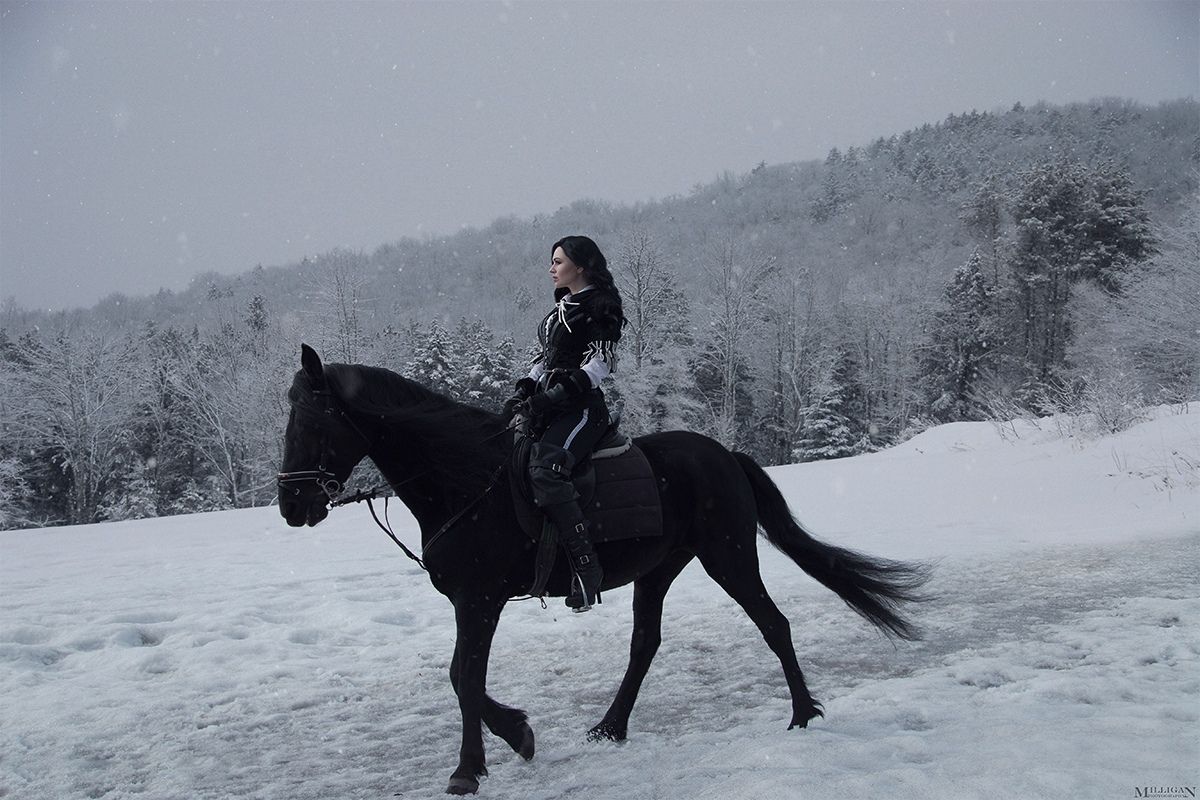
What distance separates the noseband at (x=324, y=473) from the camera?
13.2 ft

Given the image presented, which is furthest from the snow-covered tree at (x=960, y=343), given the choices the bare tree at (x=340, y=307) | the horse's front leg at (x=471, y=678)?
the horse's front leg at (x=471, y=678)

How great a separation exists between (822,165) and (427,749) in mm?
157425

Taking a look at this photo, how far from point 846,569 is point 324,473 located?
3352 mm

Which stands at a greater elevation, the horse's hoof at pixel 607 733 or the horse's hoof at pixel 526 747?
the horse's hoof at pixel 526 747

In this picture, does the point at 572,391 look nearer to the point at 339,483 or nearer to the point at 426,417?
the point at 426,417

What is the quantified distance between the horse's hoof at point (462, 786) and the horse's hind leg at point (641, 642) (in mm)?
918

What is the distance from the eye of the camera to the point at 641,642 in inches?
198

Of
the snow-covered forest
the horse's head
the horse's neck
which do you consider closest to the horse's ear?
the horse's head

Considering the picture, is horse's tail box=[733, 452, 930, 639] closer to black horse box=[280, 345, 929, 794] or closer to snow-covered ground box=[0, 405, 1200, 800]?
black horse box=[280, 345, 929, 794]

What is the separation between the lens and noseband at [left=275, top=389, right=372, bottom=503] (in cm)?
402

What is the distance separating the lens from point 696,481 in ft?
16.6

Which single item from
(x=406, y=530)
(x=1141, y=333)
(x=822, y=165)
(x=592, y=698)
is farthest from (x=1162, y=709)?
(x=822, y=165)

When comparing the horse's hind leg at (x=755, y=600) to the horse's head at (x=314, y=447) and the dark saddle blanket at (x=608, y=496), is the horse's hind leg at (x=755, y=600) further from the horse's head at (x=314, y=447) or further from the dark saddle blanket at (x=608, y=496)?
the horse's head at (x=314, y=447)

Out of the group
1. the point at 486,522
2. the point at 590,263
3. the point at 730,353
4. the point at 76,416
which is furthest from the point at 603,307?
the point at 76,416
